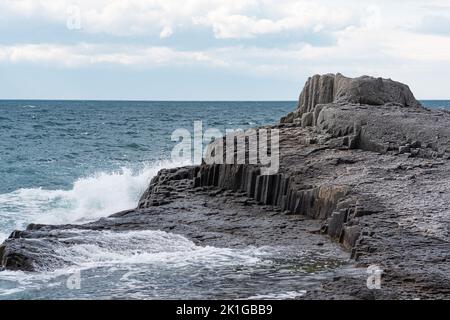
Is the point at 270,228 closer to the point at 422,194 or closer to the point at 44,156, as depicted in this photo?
the point at 422,194

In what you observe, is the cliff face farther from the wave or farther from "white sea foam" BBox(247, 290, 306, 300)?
"white sea foam" BBox(247, 290, 306, 300)

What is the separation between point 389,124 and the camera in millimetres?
18281

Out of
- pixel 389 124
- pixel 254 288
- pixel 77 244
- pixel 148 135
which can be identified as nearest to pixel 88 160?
pixel 148 135

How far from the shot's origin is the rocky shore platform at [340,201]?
38.5ft

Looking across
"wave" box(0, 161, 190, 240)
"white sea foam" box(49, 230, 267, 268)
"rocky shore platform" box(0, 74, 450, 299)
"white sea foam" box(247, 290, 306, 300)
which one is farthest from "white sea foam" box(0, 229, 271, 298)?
"wave" box(0, 161, 190, 240)

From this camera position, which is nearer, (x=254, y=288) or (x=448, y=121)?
(x=254, y=288)

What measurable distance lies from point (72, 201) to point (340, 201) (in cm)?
1216

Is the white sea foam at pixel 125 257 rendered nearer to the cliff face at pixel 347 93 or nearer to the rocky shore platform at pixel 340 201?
the rocky shore platform at pixel 340 201

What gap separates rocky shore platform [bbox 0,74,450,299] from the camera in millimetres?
11742

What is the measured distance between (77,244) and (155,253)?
137cm

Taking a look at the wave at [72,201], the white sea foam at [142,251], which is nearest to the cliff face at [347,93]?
the wave at [72,201]


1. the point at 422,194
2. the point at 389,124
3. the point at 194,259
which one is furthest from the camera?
the point at 389,124

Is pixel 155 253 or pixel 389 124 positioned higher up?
pixel 389 124

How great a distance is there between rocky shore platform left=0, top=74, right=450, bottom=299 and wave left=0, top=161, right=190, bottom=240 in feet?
12.5
